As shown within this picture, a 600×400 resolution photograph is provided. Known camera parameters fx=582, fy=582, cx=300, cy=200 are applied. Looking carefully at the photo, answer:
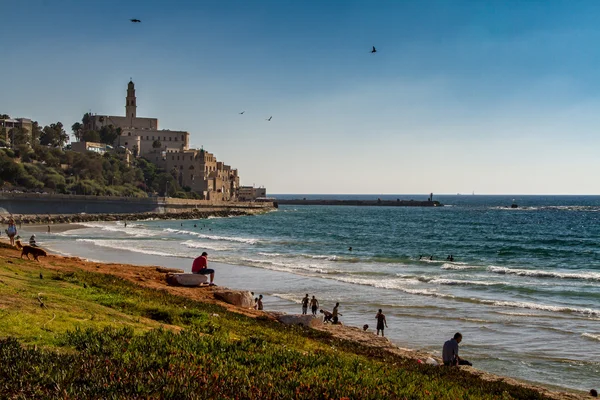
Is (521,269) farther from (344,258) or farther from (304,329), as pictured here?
(304,329)

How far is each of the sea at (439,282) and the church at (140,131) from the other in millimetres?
97600

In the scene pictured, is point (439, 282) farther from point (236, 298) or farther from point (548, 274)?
point (236, 298)

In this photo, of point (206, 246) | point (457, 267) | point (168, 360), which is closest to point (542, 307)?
point (457, 267)

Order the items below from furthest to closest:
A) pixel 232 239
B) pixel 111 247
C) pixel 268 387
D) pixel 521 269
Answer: pixel 232 239 → pixel 111 247 → pixel 521 269 → pixel 268 387

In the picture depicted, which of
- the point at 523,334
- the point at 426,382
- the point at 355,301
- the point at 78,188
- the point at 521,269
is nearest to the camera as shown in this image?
the point at 426,382

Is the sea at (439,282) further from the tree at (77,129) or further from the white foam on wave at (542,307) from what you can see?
the tree at (77,129)

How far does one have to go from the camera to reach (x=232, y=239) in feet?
233

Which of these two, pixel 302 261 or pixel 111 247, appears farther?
pixel 111 247

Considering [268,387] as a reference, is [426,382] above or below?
below

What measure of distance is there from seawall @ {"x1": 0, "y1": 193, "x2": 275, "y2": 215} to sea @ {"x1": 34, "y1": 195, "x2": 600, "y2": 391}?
26555mm

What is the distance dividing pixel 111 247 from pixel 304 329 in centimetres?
4238

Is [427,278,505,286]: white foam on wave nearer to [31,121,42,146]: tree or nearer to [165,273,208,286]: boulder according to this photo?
[165,273,208,286]: boulder

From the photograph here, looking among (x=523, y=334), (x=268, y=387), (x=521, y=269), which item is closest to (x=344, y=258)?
(x=521, y=269)

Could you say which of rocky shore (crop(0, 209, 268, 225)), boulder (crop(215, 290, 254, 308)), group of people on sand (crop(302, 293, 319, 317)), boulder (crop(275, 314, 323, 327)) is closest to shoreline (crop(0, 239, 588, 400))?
boulder (crop(275, 314, 323, 327))
